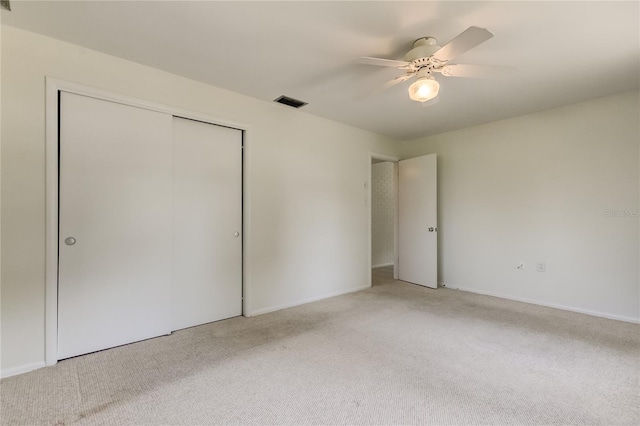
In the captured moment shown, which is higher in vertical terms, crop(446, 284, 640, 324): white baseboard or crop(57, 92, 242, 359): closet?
crop(57, 92, 242, 359): closet

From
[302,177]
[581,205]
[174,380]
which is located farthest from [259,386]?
[581,205]

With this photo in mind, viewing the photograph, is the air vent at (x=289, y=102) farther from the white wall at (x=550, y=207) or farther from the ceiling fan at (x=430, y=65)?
the white wall at (x=550, y=207)

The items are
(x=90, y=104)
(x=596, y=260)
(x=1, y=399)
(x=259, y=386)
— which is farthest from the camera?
(x=596, y=260)

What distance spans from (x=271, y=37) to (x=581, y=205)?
12.6 ft

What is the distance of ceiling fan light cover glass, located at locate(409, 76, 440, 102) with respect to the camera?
2.12 metres

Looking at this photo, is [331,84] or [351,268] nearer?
[331,84]

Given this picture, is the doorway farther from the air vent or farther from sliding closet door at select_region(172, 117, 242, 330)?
sliding closet door at select_region(172, 117, 242, 330)

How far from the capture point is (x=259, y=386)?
6.13 feet

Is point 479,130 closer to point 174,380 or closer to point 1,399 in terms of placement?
point 174,380

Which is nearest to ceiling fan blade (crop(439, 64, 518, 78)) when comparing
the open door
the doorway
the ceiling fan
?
the ceiling fan

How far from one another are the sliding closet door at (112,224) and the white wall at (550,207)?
13.2 ft

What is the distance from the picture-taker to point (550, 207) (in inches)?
139

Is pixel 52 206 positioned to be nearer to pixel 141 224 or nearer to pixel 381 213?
pixel 141 224

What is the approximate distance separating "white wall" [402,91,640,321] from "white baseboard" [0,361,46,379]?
4.78m
